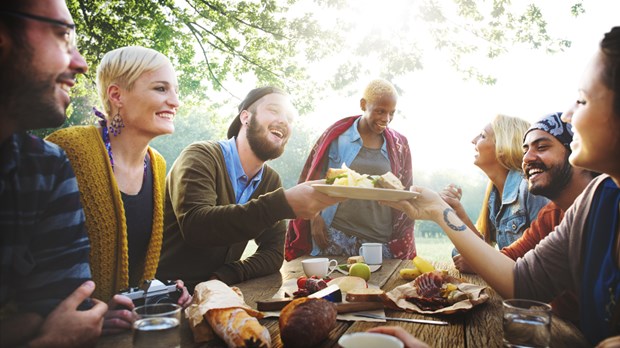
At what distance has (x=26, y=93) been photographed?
1.26 meters

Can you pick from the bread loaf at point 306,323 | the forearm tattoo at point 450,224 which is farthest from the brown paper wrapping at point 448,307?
the bread loaf at point 306,323

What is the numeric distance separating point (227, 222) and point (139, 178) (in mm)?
606

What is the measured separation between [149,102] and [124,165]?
397mm

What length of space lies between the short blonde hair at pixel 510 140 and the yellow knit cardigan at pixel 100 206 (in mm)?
2815

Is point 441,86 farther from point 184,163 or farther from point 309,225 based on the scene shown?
point 184,163

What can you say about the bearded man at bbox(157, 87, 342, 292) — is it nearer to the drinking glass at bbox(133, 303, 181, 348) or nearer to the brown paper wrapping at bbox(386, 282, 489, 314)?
the brown paper wrapping at bbox(386, 282, 489, 314)

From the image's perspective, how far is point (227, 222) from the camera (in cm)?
244

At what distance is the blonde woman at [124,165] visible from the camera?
2.20m

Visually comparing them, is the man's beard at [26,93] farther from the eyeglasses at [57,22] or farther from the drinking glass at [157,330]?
the drinking glass at [157,330]

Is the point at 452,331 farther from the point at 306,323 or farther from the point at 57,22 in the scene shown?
the point at 57,22

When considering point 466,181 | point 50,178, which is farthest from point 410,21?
point 466,181

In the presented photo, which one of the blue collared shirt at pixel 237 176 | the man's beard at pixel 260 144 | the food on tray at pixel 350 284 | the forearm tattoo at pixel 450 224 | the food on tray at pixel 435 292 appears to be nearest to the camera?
the food on tray at pixel 435 292

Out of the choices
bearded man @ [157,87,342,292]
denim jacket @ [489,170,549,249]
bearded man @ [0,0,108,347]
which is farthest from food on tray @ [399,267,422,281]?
bearded man @ [0,0,108,347]

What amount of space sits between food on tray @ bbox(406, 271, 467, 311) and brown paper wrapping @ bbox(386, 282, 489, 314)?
0.03 meters
